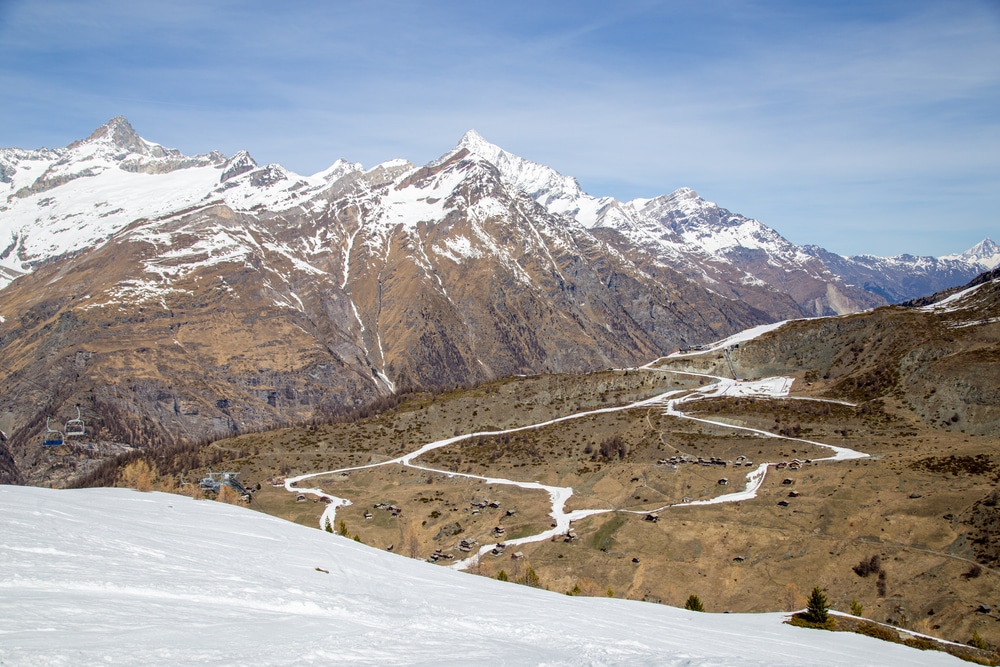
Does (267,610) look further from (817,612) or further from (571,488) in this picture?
(571,488)

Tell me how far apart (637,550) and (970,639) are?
35.0 m

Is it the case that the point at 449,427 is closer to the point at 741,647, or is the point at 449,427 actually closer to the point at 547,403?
the point at 547,403

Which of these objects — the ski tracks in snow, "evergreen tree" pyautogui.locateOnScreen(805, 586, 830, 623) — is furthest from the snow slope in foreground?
the ski tracks in snow

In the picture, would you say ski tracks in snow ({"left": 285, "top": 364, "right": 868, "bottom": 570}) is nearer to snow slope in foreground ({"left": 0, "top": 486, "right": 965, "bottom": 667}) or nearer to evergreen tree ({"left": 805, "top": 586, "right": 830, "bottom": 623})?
evergreen tree ({"left": 805, "top": 586, "right": 830, "bottom": 623})

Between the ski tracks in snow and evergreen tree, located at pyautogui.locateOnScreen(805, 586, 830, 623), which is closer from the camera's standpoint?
evergreen tree, located at pyautogui.locateOnScreen(805, 586, 830, 623)

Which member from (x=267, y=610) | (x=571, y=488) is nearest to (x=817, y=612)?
(x=267, y=610)

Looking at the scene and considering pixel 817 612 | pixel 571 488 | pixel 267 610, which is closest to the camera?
pixel 267 610

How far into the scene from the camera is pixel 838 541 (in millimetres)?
77688

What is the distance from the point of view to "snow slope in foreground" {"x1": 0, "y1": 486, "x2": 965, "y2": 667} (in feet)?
43.2

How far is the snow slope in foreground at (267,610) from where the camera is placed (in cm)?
1316

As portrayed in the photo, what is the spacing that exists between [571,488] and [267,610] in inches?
4025

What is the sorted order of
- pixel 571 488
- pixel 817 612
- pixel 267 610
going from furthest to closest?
pixel 571 488, pixel 817 612, pixel 267 610

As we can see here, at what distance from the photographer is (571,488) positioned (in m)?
116

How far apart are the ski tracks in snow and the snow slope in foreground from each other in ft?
206
